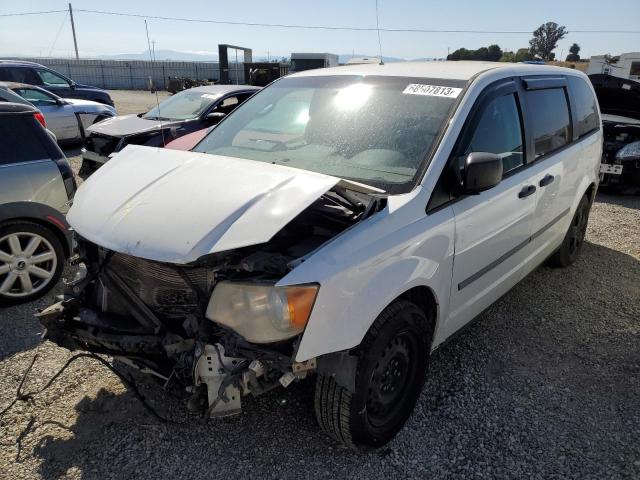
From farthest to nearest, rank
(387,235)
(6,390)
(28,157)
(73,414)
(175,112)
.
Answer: (175,112) < (28,157) < (6,390) < (73,414) < (387,235)

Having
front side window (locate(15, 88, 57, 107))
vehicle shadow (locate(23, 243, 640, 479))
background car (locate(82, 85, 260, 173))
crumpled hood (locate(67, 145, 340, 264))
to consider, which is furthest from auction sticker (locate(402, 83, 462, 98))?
front side window (locate(15, 88, 57, 107))

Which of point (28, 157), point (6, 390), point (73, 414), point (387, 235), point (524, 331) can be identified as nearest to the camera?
point (387, 235)

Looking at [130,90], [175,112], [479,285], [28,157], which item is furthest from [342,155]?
[130,90]

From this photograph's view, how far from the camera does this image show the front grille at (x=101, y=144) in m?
7.23

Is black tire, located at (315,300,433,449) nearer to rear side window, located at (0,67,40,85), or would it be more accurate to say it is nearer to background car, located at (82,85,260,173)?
background car, located at (82,85,260,173)

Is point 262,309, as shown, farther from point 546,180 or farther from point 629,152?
point 629,152

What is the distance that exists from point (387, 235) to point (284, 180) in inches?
22.1

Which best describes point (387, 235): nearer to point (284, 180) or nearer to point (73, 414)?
point (284, 180)

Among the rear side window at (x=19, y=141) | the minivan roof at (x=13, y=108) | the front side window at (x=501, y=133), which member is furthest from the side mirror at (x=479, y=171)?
the minivan roof at (x=13, y=108)

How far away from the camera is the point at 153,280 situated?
241 centimetres

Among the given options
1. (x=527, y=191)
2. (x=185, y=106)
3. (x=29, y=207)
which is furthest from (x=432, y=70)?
(x=185, y=106)

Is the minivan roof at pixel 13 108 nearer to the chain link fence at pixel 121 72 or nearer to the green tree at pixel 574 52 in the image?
the chain link fence at pixel 121 72

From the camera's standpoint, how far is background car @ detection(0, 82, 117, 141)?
32.4 ft

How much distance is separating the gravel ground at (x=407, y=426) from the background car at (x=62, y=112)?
7692mm
